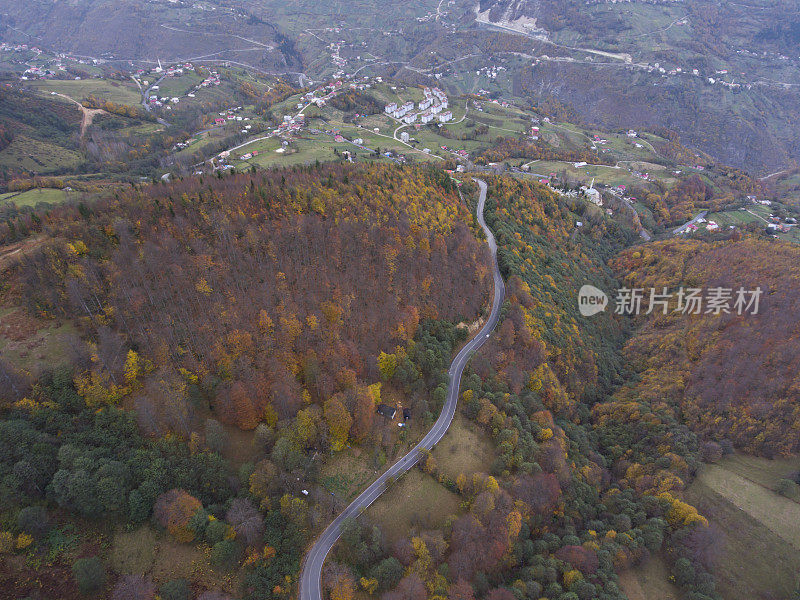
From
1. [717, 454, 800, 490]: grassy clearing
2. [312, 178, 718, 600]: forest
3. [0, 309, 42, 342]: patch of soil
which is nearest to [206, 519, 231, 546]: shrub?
[312, 178, 718, 600]: forest

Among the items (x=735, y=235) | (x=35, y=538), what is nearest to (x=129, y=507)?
(x=35, y=538)

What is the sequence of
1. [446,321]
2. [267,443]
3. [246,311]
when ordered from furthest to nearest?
1. [446,321]
2. [246,311]
3. [267,443]

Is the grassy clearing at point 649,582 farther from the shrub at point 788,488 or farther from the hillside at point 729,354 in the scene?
the hillside at point 729,354

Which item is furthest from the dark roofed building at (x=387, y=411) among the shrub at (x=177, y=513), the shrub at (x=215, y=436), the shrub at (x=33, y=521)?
the shrub at (x=33, y=521)

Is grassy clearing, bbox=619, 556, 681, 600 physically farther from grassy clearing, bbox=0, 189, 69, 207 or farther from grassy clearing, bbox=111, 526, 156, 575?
grassy clearing, bbox=0, 189, 69, 207

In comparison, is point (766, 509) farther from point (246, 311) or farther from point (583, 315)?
point (246, 311)
